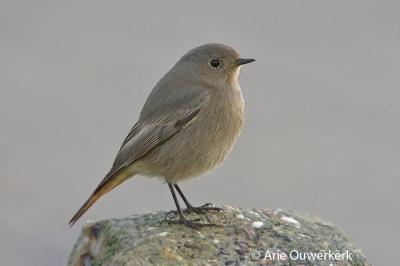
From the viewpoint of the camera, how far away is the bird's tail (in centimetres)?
621

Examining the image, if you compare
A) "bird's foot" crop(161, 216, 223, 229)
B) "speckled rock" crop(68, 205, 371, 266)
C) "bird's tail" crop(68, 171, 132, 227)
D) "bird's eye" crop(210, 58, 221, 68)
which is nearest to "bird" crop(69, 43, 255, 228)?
"bird's tail" crop(68, 171, 132, 227)

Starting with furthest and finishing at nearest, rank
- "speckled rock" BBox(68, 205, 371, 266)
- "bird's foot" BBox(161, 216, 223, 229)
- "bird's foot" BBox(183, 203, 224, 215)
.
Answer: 1. "bird's foot" BBox(183, 203, 224, 215)
2. "bird's foot" BBox(161, 216, 223, 229)
3. "speckled rock" BBox(68, 205, 371, 266)

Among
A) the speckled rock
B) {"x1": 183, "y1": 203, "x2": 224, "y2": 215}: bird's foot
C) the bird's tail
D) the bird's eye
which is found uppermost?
the bird's eye

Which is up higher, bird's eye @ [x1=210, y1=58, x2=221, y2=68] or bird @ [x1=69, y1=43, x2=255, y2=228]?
bird's eye @ [x1=210, y1=58, x2=221, y2=68]

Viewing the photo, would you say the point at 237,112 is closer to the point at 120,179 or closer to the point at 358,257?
the point at 120,179

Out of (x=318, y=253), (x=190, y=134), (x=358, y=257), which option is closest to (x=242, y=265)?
(x=318, y=253)

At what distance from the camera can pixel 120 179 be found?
636 centimetres

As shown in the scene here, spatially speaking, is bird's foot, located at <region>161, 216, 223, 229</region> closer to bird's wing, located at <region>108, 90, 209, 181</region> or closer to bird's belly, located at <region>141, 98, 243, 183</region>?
bird's belly, located at <region>141, 98, 243, 183</region>

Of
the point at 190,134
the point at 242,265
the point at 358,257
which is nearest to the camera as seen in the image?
the point at 242,265

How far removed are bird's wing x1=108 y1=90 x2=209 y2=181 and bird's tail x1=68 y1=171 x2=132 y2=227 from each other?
7 cm

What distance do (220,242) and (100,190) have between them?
1328mm

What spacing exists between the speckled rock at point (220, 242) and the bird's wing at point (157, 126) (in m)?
0.55

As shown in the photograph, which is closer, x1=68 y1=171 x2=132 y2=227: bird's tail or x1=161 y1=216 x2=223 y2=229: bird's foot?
x1=161 y1=216 x2=223 y2=229: bird's foot

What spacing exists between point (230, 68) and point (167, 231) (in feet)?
6.23
